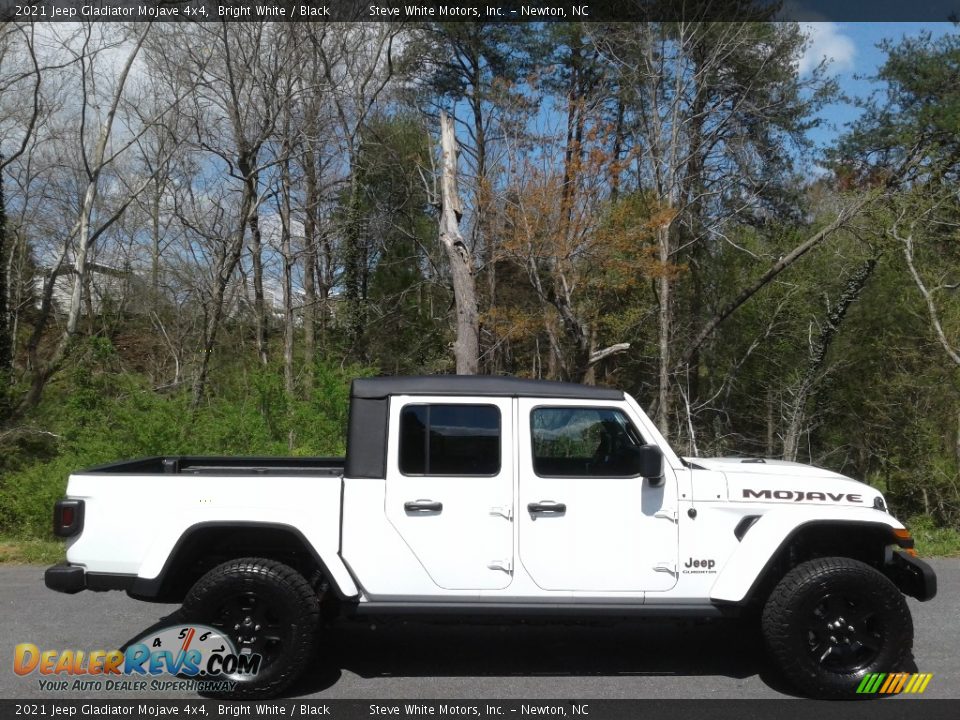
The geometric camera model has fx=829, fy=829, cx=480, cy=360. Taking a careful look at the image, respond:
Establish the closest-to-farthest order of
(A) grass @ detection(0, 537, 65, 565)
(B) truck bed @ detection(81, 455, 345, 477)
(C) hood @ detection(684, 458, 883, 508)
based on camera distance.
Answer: (C) hood @ detection(684, 458, 883, 508) < (B) truck bed @ detection(81, 455, 345, 477) < (A) grass @ detection(0, 537, 65, 565)

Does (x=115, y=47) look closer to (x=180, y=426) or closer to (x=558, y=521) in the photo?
(x=180, y=426)

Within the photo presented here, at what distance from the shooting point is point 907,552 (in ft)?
16.5

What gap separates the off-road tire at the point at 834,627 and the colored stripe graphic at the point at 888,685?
32 millimetres

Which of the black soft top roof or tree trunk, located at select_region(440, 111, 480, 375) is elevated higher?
tree trunk, located at select_region(440, 111, 480, 375)

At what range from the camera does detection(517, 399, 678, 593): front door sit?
471 cm

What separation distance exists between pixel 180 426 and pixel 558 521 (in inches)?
320

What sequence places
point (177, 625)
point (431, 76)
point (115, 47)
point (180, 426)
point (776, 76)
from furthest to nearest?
point (431, 76) < point (776, 76) < point (115, 47) < point (180, 426) < point (177, 625)

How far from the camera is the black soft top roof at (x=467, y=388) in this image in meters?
4.93

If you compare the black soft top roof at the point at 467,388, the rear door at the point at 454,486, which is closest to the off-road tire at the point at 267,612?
the rear door at the point at 454,486

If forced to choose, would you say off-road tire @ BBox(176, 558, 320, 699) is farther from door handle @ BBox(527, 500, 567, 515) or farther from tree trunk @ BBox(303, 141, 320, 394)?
tree trunk @ BBox(303, 141, 320, 394)

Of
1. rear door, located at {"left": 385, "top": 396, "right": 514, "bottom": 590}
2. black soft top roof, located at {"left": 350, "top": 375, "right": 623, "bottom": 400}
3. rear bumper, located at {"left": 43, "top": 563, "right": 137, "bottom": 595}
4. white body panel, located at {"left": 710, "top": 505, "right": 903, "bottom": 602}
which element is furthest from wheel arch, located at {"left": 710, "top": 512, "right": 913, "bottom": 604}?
rear bumper, located at {"left": 43, "top": 563, "right": 137, "bottom": 595}

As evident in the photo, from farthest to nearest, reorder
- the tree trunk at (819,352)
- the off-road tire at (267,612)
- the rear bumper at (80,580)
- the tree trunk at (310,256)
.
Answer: the tree trunk at (310,256), the tree trunk at (819,352), the rear bumper at (80,580), the off-road tire at (267,612)

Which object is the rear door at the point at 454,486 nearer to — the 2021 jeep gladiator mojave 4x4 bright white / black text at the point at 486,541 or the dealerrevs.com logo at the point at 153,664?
the 2021 jeep gladiator mojave 4x4 bright white / black text at the point at 486,541

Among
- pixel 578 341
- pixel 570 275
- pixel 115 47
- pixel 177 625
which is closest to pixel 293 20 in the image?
pixel 115 47
